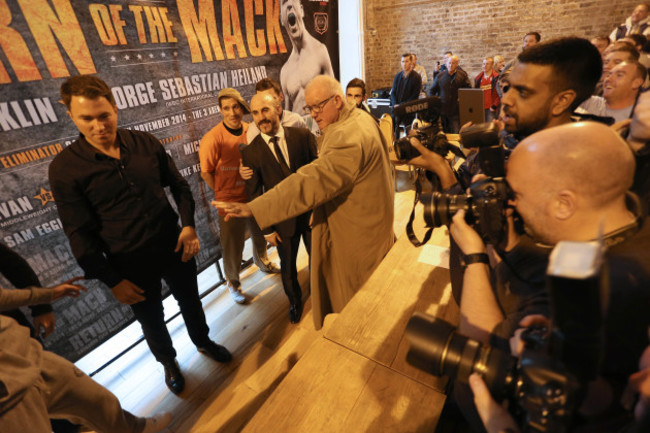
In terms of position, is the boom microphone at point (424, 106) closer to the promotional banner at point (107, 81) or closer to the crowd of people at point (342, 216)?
the crowd of people at point (342, 216)

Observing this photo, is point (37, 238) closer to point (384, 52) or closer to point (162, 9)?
point (162, 9)

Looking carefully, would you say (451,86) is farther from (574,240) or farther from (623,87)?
(574,240)

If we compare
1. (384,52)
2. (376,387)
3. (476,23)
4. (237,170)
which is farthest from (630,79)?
(384,52)

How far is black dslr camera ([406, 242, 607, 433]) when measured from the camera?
1.16 ft

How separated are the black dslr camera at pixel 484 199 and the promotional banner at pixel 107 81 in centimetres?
212

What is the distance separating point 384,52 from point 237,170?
815 cm

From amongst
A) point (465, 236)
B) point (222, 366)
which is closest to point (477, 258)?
point (465, 236)

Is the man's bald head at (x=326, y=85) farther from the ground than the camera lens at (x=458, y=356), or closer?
farther from the ground

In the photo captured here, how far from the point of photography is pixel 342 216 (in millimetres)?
1783

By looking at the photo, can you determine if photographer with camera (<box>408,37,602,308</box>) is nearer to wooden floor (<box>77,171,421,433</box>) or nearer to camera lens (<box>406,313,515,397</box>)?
camera lens (<box>406,313,515,397</box>)

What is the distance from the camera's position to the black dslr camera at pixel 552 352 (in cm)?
35

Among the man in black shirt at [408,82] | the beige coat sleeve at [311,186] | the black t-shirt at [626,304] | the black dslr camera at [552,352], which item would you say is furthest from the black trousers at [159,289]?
the man in black shirt at [408,82]

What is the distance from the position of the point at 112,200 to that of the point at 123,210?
0.07 meters

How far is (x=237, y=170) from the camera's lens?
2617 mm
